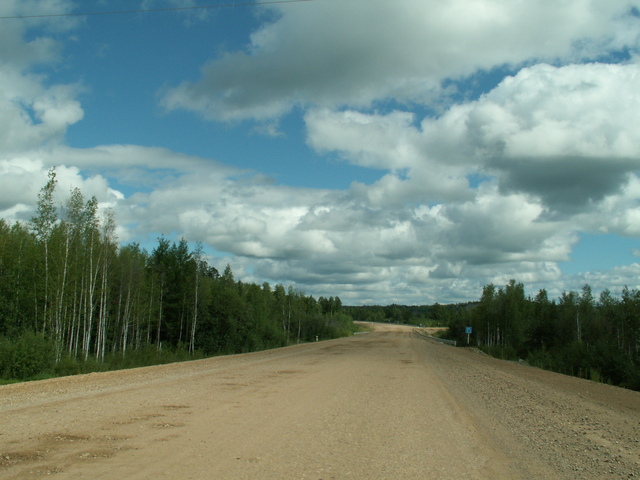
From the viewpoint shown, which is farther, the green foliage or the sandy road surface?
the green foliage

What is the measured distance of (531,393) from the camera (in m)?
15.6

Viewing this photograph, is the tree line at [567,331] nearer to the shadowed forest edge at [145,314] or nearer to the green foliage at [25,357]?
the shadowed forest edge at [145,314]

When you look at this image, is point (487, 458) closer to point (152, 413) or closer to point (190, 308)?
point (152, 413)

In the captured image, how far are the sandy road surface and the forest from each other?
8373mm

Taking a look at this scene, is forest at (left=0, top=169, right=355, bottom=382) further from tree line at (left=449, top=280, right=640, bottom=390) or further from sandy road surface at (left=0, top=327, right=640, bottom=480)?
tree line at (left=449, top=280, right=640, bottom=390)

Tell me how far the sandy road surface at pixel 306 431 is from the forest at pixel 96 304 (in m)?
8.37

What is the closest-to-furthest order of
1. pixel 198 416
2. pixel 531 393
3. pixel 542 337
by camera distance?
1. pixel 198 416
2. pixel 531 393
3. pixel 542 337

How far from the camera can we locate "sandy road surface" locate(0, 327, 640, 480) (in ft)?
21.1

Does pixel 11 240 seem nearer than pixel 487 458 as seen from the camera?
No

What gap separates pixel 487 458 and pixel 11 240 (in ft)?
91.8

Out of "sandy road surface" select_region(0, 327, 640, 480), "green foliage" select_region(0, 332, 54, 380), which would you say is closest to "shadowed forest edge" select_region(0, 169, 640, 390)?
"green foliage" select_region(0, 332, 54, 380)

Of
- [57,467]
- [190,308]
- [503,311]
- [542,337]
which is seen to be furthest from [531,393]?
[503,311]

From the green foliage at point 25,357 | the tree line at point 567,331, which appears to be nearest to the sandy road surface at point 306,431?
the green foliage at point 25,357

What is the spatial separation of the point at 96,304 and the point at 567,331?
42.9m
